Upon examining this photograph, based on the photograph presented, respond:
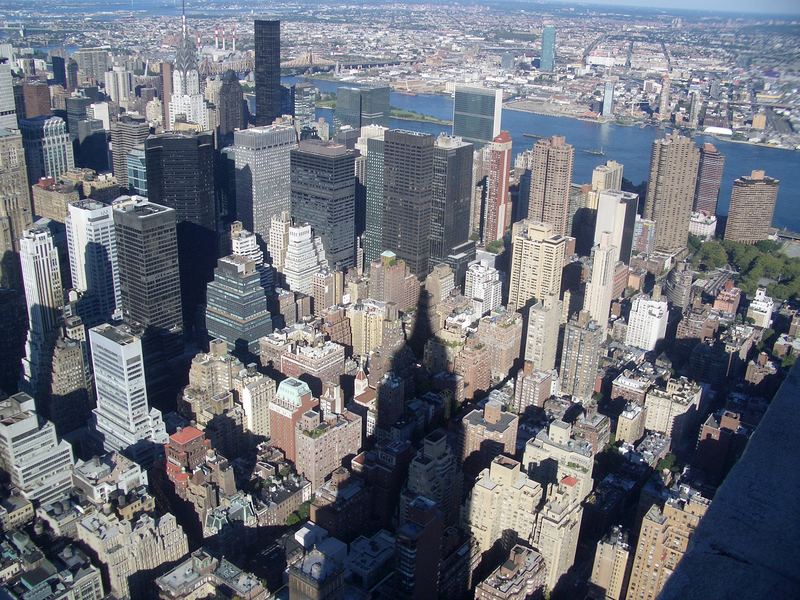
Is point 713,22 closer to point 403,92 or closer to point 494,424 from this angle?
point 494,424

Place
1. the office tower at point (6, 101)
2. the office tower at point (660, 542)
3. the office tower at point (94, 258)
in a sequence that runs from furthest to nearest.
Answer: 1. the office tower at point (6, 101)
2. the office tower at point (94, 258)
3. the office tower at point (660, 542)

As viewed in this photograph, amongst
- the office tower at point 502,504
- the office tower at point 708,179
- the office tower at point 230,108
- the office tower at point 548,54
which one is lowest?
the office tower at point 502,504

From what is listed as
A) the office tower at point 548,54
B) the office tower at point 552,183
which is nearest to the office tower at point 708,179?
the office tower at point 552,183

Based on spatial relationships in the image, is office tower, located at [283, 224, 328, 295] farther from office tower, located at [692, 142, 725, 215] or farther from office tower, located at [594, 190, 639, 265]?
office tower, located at [692, 142, 725, 215]

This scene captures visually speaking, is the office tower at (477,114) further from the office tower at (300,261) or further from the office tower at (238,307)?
the office tower at (238,307)

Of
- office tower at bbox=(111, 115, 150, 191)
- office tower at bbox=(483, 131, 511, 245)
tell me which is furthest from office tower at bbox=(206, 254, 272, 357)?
office tower at bbox=(483, 131, 511, 245)

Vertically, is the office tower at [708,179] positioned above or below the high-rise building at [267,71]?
below

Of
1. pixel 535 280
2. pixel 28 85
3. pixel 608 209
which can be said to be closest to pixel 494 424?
pixel 535 280
